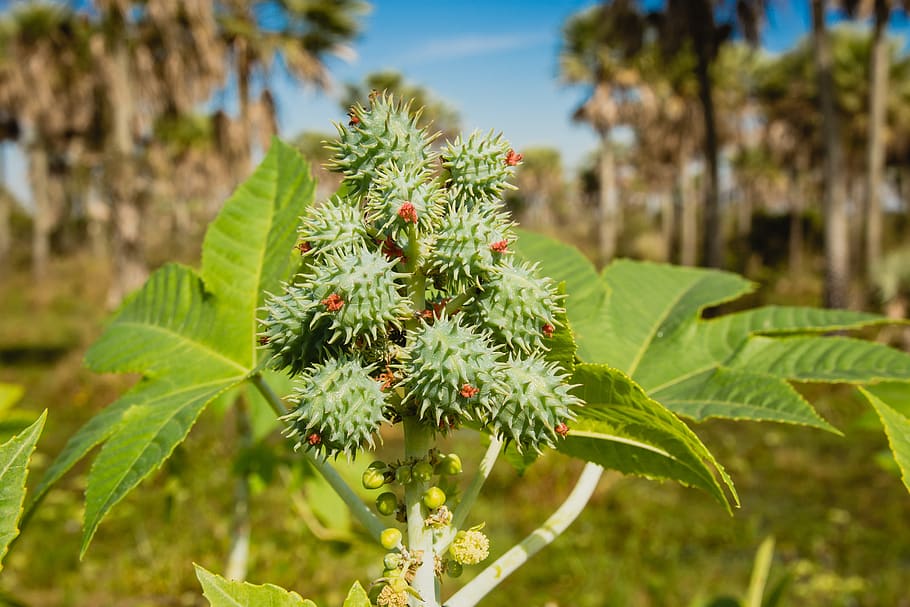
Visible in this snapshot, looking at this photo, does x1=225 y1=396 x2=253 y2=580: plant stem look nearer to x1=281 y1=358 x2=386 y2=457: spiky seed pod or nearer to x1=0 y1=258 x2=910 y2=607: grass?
x1=0 y1=258 x2=910 y2=607: grass

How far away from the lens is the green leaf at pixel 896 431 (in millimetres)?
779

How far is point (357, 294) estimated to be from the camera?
0.68 meters

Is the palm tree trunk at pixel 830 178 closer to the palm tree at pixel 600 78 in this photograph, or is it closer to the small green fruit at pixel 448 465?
the palm tree at pixel 600 78

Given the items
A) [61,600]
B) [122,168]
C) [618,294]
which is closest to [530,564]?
[61,600]

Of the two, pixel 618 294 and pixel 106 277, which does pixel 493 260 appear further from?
pixel 106 277

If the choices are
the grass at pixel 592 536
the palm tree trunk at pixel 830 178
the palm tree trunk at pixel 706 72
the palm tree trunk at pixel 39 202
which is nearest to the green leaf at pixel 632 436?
the grass at pixel 592 536

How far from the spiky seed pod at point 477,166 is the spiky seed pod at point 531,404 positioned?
0.64 ft

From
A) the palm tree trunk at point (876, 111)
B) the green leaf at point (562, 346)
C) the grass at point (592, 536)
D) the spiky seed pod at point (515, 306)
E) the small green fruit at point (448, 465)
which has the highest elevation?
the palm tree trunk at point (876, 111)

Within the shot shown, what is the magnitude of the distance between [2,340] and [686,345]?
2135cm

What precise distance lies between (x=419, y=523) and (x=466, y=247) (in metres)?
0.30

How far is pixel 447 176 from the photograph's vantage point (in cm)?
83

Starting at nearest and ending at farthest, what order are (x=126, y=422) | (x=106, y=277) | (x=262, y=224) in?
(x=126, y=422)
(x=262, y=224)
(x=106, y=277)

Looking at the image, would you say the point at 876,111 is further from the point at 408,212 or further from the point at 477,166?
the point at 408,212

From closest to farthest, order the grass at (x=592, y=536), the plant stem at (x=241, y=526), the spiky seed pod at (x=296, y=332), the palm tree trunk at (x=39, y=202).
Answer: the spiky seed pod at (x=296, y=332)
the plant stem at (x=241, y=526)
the grass at (x=592, y=536)
the palm tree trunk at (x=39, y=202)
